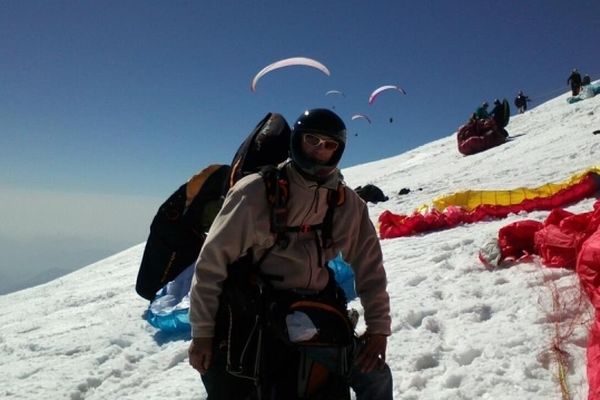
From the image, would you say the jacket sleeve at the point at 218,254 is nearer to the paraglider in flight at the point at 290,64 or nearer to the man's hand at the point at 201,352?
the man's hand at the point at 201,352

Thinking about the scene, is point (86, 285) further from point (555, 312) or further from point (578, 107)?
point (578, 107)

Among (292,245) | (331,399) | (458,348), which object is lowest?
(458,348)

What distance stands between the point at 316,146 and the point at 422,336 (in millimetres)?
2181

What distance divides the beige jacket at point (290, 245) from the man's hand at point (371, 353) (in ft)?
0.13

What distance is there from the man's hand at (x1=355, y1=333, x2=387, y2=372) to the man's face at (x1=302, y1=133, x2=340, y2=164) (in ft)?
2.90

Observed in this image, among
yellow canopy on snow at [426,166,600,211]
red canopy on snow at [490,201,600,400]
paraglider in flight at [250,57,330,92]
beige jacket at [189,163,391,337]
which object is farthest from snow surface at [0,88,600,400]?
paraglider in flight at [250,57,330,92]

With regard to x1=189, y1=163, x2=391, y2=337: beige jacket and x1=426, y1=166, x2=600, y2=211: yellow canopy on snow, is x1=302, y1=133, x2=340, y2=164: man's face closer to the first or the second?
x1=189, y1=163, x2=391, y2=337: beige jacket

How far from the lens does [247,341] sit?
1.97 metres

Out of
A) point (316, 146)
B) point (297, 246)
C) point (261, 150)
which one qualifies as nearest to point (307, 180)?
point (316, 146)

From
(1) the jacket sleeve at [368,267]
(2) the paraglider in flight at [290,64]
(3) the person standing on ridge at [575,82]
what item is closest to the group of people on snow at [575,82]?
(3) the person standing on ridge at [575,82]

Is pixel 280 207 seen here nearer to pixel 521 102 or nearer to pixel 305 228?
pixel 305 228

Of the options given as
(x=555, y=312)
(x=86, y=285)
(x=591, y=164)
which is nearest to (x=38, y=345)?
(x=86, y=285)

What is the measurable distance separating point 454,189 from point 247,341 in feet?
34.1

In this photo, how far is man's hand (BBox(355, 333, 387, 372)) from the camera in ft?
7.05
